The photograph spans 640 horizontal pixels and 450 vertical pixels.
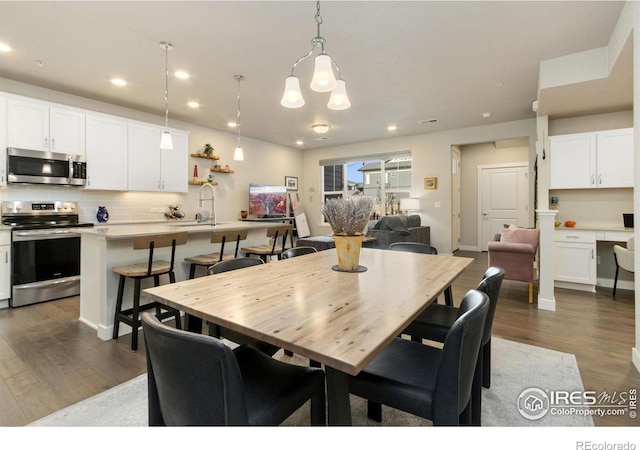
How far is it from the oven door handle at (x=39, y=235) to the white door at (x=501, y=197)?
321 inches

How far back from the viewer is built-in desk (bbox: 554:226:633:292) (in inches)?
160

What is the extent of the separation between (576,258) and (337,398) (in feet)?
15.2

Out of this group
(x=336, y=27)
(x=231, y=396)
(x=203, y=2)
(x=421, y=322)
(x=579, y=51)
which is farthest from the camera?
(x=579, y=51)

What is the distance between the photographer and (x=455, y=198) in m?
7.41

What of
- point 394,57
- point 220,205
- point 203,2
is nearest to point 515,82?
point 394,57

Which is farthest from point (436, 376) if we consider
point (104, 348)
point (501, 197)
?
point (501, 197)

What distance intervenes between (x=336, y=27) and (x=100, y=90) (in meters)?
3.48

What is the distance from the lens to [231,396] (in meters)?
0.87

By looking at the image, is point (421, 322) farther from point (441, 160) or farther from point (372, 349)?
point (441, 160)

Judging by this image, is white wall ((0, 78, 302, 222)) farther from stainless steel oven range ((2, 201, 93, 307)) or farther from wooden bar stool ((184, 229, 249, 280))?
wooden bar stool ((184, 229, 249, 280))

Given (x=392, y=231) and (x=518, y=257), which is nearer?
(x=518, y=257)

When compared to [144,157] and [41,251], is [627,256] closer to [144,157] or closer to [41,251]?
[144,157]

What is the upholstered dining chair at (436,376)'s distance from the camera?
101cm

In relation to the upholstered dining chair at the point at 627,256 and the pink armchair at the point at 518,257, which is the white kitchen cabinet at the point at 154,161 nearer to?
the pink armchair at the point at 518,257
